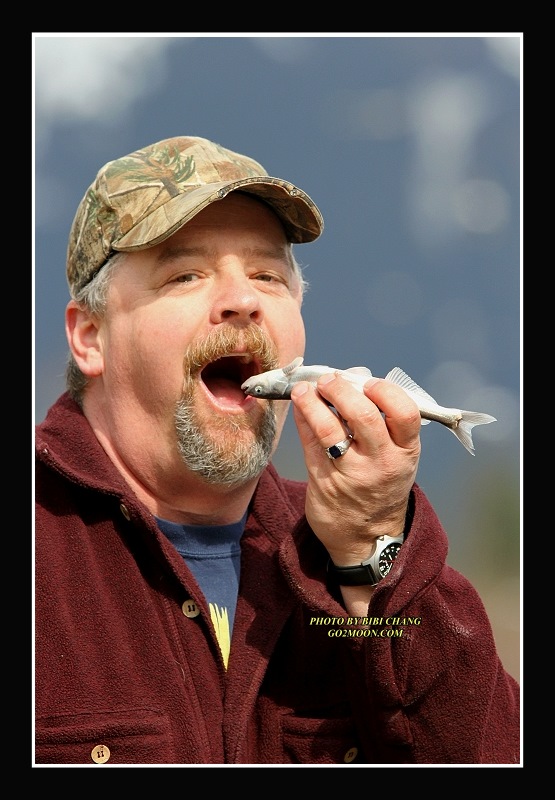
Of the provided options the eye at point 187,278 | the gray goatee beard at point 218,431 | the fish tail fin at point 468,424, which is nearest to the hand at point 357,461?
the fish tail fin at point 468,424

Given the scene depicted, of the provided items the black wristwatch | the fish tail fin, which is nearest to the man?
the black wristwatch

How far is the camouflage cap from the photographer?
11.6ft

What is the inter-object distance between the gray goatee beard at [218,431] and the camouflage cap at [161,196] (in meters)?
0.44

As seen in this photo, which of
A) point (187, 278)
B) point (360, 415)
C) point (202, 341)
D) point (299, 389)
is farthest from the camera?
point (187, 278)

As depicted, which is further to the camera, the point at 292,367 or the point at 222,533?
the point at 222,533

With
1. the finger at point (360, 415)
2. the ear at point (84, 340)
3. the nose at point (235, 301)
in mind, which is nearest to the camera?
the finger at point (360, 415)

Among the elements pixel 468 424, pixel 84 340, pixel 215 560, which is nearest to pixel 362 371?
pixel 468 424

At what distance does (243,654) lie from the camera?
3.38 meters

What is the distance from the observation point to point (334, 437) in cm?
311

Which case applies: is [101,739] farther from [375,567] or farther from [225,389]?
[225,389]

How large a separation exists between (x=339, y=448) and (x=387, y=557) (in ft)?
1.30

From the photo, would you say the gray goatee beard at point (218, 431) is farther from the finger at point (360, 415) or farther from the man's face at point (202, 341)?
the finger at point (360, 415)

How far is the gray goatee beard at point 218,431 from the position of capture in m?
3.49

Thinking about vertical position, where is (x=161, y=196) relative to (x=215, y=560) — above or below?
above
